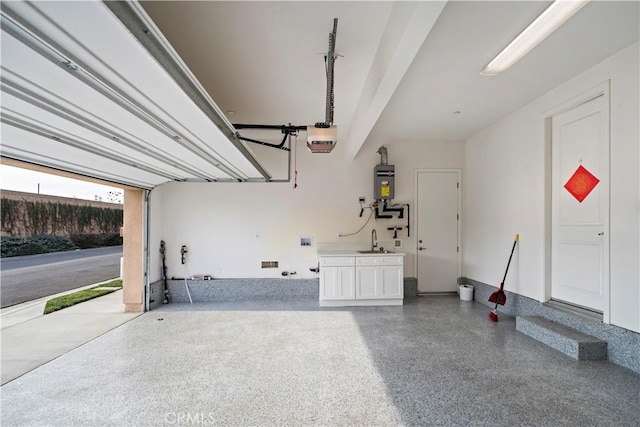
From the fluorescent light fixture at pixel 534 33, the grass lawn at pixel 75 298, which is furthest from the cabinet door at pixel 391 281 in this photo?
the grass lawn at pixel 75 298

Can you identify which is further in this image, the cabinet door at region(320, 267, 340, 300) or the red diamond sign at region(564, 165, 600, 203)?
the cabinet door at region(320, 267, 340, 300)

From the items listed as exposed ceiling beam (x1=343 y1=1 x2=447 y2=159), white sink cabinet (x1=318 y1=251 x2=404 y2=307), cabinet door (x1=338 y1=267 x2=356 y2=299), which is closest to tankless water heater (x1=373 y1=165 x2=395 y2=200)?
white sink cabinet (x1=318 y1=251 x2=404 y2=307)

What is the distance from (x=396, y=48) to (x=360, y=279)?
12.0 ft

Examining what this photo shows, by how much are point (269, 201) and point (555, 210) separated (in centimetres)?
449

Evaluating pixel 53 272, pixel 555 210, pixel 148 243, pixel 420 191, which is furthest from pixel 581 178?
pixel 53 272

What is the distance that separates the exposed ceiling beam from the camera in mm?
1885

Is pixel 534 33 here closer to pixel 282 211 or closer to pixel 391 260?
pixel 391 260

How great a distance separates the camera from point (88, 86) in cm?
156

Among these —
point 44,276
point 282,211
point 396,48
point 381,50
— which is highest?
point 381,50

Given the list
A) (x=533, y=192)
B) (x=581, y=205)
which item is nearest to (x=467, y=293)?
(x=533, y=192)

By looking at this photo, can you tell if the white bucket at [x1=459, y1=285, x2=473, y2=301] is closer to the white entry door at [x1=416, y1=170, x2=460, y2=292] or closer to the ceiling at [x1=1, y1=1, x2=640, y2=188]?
the white entry door at [x1=416, y1=170, x2=460, y2=292]

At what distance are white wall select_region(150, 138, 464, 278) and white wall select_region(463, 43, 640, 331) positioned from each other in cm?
100

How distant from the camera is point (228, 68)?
3.14 metres

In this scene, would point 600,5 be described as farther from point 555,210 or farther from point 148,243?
point 148,243
